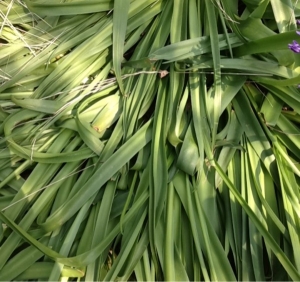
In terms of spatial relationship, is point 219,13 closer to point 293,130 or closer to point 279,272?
point 293,130

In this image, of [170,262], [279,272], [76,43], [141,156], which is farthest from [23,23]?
[279,272]

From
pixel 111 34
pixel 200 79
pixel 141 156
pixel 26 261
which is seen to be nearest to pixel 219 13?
pixel 200 79

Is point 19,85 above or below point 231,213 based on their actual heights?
above

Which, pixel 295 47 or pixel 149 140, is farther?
pixel 149 140

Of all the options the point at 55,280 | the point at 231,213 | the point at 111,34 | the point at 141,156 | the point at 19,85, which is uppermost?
the point at 111,34

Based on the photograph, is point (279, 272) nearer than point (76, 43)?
Yes

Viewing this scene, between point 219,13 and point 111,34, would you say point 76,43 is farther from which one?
point 219,13

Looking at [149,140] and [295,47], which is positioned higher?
[295,47]
